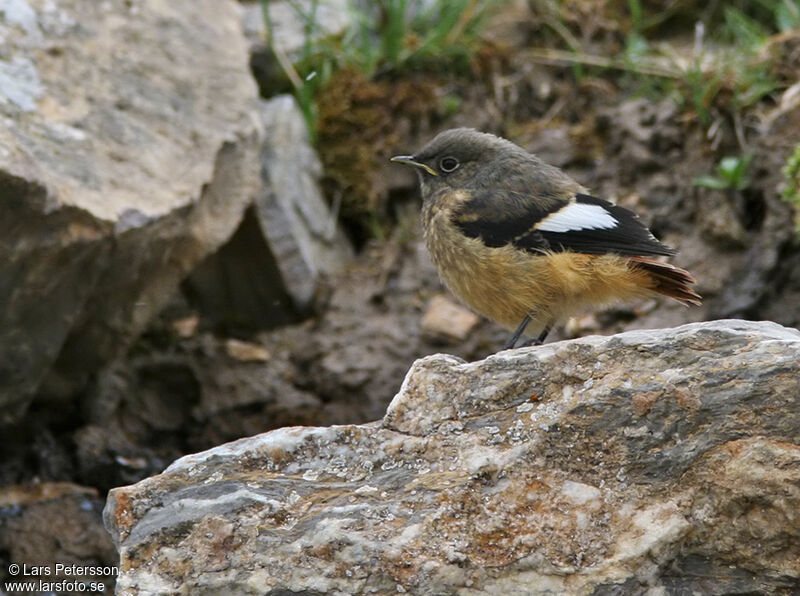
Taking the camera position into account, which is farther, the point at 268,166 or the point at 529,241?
the point at 268,166

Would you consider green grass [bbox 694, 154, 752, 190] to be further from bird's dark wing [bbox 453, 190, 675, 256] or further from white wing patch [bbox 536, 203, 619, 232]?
white wing patch [bbox 536, 203, 619, 232]

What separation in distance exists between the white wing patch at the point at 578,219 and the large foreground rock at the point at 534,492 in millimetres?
1315

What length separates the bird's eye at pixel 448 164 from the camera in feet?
18.1

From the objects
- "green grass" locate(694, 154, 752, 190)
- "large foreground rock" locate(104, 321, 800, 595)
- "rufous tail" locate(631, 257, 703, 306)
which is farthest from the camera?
"green grass" locate(694, 154, 752, 190)

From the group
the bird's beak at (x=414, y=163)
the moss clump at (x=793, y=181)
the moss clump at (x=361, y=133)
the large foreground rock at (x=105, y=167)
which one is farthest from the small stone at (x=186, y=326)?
the moss clump at (x=793, y=181)

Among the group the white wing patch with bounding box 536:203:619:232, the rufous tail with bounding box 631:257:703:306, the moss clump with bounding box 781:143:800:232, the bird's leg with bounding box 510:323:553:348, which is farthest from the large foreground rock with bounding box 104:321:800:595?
the moss clump with bounding box 781:143:800:232

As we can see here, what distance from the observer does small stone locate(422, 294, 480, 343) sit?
6.60 m

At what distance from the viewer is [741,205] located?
6359 millimetres

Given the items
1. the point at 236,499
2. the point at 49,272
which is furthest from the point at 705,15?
the point at 236,499

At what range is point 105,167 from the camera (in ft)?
17.1

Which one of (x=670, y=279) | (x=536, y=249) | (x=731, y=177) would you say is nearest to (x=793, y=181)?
(x=731, y=177)

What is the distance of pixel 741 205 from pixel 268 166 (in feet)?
10.1

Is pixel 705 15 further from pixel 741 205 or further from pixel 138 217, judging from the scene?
pixel 138 217

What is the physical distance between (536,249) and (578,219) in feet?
0.82
